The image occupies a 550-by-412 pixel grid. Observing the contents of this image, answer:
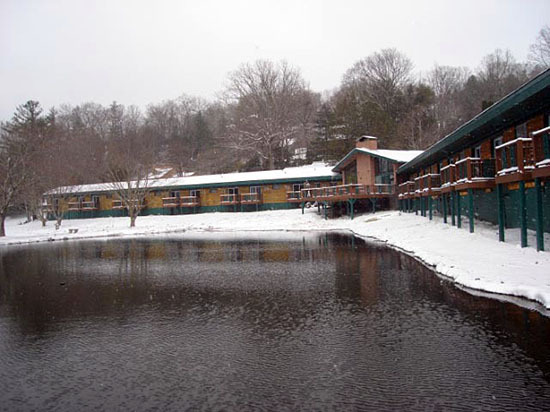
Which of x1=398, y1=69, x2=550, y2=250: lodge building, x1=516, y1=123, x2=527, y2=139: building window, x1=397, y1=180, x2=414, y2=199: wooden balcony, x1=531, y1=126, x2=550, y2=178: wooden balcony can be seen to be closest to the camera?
x1=531, y1=126, x2=550, y2=178: wooden balcony

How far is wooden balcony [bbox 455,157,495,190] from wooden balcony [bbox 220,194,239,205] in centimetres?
3247

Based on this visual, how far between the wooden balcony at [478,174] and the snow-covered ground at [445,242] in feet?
5.90

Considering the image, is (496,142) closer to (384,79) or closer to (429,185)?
(429,185)

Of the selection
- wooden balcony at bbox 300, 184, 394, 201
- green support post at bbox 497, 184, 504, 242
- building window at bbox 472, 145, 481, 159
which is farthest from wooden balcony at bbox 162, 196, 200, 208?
green support post at bbox 497, 184, 504, 242

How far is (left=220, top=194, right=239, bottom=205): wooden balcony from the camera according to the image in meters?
48.5

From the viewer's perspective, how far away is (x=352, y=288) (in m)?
11.1

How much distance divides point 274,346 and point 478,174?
1329 cm

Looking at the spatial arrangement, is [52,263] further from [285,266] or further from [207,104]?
[207,104]

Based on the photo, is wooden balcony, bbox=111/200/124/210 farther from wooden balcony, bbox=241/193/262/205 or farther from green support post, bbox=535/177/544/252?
green support post, bbox=535/177/544/252

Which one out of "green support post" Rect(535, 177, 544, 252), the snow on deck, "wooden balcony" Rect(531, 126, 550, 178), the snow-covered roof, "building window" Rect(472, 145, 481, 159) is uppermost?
the snow on deck

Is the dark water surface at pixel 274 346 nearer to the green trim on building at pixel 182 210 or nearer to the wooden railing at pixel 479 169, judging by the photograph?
the wooden railing at pixel 479 169

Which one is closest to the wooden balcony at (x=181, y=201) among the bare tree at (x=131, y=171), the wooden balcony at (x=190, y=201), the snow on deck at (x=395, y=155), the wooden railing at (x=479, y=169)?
the wooden balcony at (x=190, y=201)

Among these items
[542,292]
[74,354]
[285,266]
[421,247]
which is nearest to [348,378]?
[74,354]

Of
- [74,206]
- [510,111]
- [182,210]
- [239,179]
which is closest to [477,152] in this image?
[510,111]
